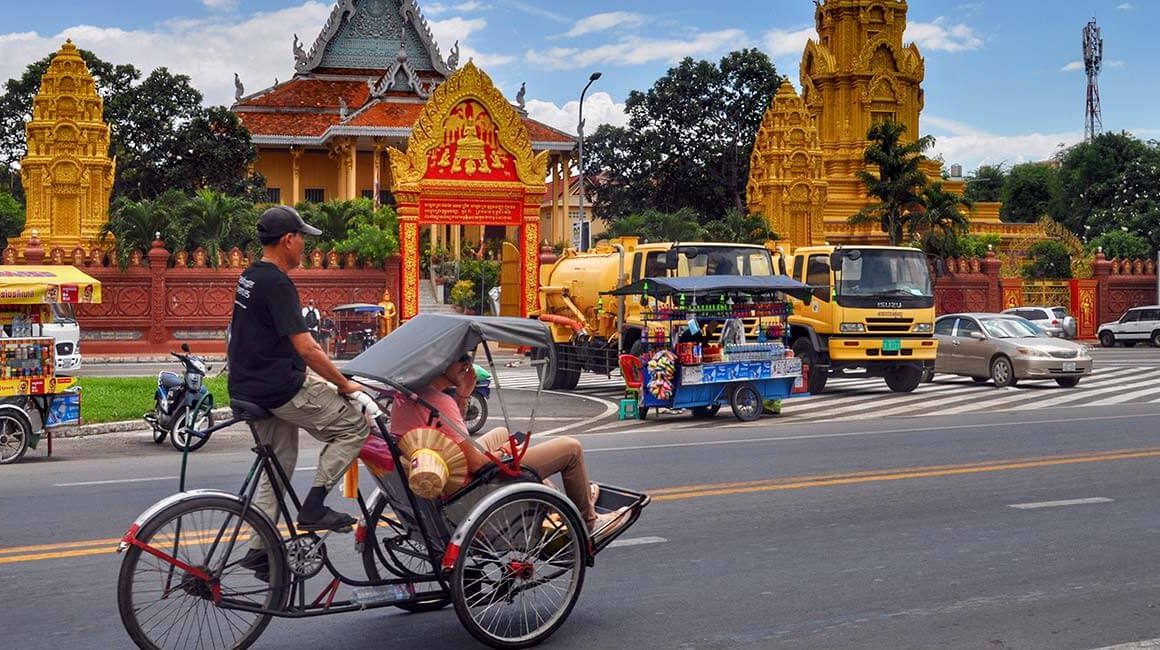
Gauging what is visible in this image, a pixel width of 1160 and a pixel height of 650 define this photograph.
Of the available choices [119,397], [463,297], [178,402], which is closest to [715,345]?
[178,402]

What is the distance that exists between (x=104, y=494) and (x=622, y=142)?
193 feet

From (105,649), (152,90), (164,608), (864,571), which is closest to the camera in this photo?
(164,608)

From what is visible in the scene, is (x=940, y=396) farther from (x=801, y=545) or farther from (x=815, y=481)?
(x=801, y=545)

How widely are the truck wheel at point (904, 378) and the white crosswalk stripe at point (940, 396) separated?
0.61 ft

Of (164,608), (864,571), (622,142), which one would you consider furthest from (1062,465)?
(622,142)

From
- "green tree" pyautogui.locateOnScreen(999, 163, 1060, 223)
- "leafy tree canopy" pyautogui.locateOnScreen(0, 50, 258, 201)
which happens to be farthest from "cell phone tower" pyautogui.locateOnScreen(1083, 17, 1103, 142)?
"leafy tree canopy" pyautogui.locateOnScreen(0, 50, 258, 201)

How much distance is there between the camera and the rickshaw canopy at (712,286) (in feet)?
57.2

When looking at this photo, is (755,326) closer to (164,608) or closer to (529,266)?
(164,608)

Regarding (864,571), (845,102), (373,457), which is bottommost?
(864,571)

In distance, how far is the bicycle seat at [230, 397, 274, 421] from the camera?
5754 mm

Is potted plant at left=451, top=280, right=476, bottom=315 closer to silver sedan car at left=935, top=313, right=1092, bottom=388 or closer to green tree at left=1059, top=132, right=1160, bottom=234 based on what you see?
silver sedan car at left=935, top=313, right=1092, bottom=388

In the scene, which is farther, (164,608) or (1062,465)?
(1062,465)

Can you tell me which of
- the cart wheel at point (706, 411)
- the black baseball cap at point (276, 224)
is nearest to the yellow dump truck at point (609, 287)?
the cart wheel at point (706, 411)

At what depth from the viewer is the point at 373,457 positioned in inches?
239
